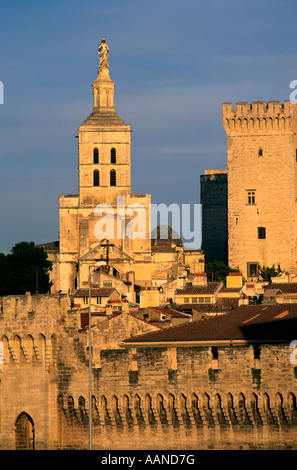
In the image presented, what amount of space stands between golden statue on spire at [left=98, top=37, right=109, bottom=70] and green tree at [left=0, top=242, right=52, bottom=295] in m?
28.5

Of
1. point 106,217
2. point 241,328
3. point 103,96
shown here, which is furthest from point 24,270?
point 241,328

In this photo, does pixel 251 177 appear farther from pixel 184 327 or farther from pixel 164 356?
pixel 164 356

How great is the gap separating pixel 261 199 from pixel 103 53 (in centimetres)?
3211

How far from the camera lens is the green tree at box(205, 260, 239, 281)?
156 metres

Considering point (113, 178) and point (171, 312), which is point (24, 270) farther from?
point (171, 312)

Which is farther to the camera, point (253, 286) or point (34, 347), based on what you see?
point (253, 286)

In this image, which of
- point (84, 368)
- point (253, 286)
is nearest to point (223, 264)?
point (253, 286)

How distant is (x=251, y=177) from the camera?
161250 millimetres

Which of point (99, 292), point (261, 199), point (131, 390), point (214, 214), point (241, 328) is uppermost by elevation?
point (214, 214)

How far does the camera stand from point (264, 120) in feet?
536

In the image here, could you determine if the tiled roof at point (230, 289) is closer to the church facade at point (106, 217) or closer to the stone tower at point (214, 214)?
the church facade at point (106, 217)

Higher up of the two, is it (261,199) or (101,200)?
(101,200)
